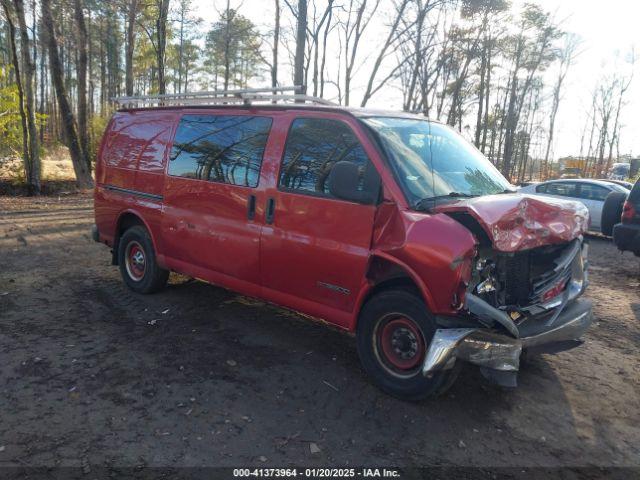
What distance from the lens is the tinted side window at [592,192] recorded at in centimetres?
1377

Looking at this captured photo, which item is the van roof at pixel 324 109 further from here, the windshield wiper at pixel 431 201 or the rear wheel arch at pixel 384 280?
the rear wheel arch at pixel 384 280

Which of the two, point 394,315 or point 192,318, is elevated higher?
point 394,315

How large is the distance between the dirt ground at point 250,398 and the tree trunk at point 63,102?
42.2 feet

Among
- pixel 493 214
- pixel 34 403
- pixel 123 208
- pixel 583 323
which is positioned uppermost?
pixel 493 214

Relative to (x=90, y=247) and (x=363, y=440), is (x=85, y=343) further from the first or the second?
(x=90, y=247)

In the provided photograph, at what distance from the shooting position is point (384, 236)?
3.77m

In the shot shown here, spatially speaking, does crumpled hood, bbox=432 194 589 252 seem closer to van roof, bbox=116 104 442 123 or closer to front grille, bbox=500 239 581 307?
front grille, bbox=500 239 581 307

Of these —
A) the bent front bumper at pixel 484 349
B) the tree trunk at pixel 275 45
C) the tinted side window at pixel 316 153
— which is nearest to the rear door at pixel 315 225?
the tinted side window at pixel 316 153

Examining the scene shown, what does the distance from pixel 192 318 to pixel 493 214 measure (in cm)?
347

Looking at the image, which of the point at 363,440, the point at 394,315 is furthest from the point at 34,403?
the point at 394,315

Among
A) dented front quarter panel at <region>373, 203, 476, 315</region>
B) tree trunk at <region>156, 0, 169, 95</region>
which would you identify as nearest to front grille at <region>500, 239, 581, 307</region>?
dented front quarter panel at <region>373, 203, 476, 315</region>

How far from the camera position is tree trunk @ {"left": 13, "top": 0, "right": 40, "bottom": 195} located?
14.8m

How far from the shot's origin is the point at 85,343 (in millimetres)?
4676

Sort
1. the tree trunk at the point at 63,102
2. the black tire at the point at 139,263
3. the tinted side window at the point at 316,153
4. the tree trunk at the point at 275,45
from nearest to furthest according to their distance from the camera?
the tinted side window at the point at 316,153
the black tire at the point at 139,263
the tree trunk at the point at 63,102
the tree trunk at the point at 275,45
